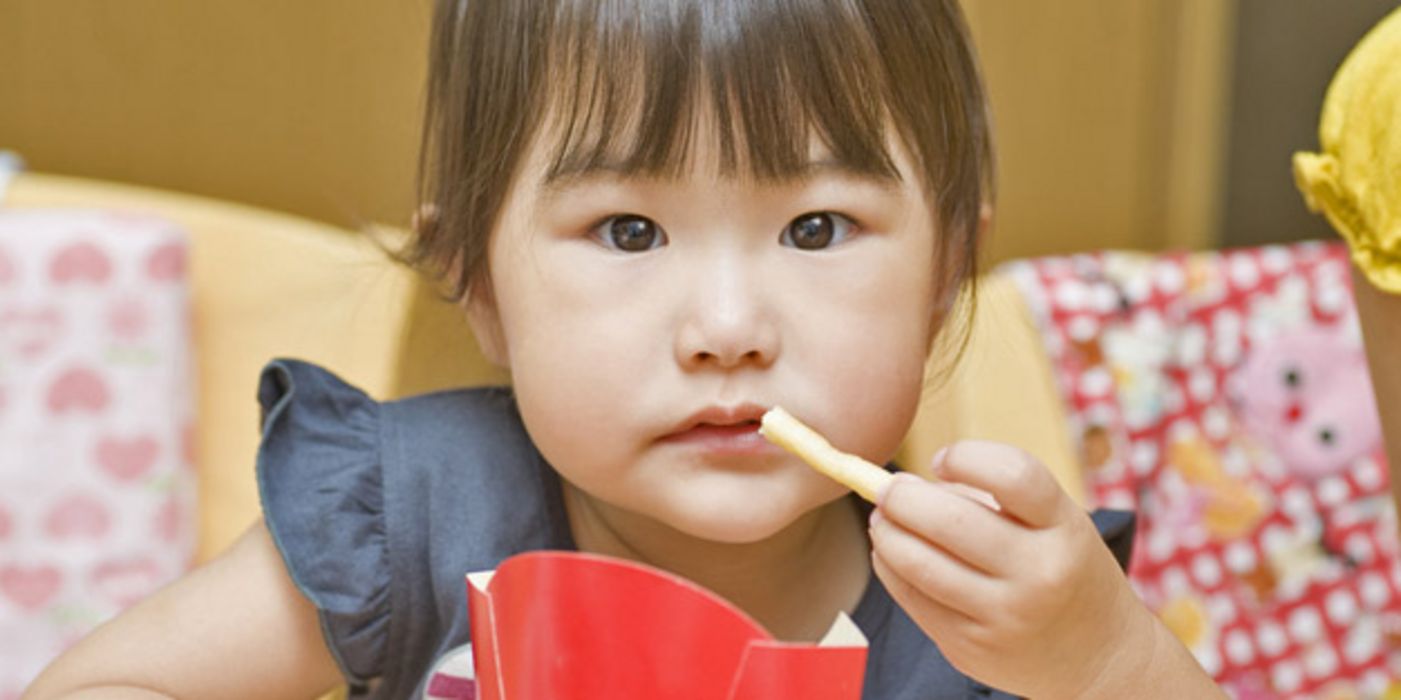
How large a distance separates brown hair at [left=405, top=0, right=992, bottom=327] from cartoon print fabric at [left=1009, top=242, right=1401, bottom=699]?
546 mm

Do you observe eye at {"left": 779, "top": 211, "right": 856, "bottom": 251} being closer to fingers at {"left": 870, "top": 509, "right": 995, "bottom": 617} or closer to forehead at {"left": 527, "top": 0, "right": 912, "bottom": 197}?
forehead at {"left": 527, "top": 0, "right": 912, "bottom": 197}

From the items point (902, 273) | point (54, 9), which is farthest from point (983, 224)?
point (54, 9)

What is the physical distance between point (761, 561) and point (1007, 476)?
1.10ft

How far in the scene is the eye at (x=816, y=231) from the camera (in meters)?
0.76

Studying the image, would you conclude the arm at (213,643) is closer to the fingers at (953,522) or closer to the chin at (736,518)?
the chin at (736,518)

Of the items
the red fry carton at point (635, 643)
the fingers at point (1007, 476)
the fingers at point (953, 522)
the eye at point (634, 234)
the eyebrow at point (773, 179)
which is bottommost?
the red fry carton at point (635, 643)

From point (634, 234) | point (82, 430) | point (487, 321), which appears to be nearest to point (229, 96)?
point (82, 430)

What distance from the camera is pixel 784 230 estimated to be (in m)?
0.76

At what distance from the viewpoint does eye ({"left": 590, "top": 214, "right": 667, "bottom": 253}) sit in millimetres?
758

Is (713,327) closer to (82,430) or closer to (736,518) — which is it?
(736,518)

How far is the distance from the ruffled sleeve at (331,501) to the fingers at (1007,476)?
37cm

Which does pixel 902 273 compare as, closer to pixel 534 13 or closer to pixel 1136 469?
pixel 534 13

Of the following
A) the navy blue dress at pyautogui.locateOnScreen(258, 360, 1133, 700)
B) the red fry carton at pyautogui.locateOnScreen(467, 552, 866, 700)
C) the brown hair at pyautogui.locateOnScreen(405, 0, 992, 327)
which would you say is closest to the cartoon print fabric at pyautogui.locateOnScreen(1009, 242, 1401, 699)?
the navy blue dress at pyautogui.locateOnScreen(258, 360, 1133, 700)

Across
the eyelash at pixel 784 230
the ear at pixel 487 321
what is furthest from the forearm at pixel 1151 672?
the ear at pixel 487 321
